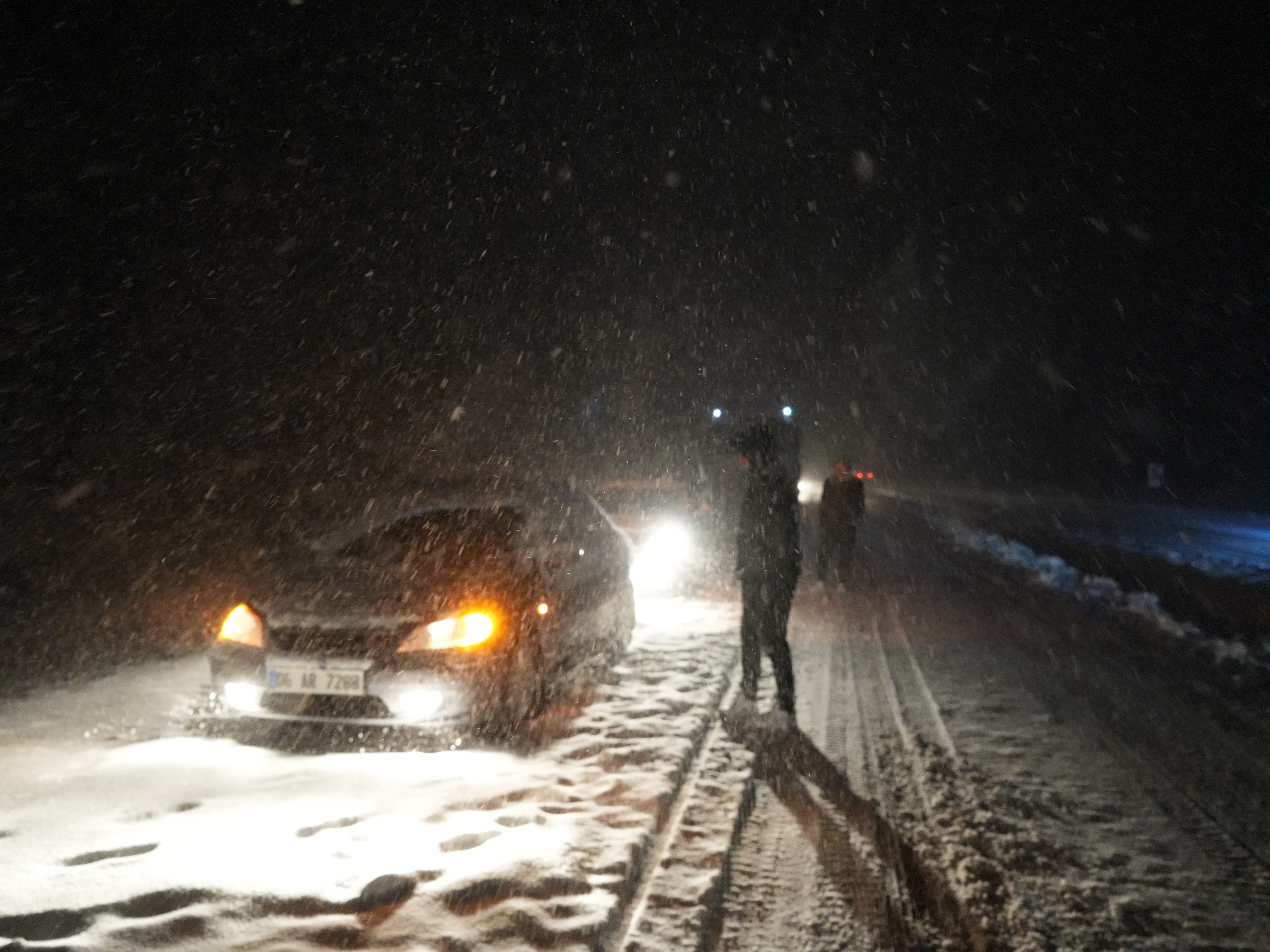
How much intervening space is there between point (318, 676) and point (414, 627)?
0.55 meters

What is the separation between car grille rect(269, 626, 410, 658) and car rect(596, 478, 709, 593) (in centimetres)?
589

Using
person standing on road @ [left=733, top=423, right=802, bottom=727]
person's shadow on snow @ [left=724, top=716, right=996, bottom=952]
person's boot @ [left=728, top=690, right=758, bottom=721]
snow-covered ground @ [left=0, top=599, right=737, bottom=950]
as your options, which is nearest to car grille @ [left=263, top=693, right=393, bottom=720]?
snow-covered ground @ [left=0, top=599, right=737, bottom=950]

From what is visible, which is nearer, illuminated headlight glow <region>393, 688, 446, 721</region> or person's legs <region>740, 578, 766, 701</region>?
illuminated headlight glow <region>393, 688, 446, 721</region>

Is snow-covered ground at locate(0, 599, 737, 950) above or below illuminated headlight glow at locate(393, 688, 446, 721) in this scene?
below

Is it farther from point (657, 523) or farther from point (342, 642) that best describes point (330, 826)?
point (657, 523)

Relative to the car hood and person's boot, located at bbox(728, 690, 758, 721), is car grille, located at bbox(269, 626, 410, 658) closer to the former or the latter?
the car hood

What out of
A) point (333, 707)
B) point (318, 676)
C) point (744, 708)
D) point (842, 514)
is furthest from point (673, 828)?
point (842, 514)

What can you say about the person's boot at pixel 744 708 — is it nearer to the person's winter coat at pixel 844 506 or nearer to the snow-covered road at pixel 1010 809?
the snow-covered road at pixel 1010 809

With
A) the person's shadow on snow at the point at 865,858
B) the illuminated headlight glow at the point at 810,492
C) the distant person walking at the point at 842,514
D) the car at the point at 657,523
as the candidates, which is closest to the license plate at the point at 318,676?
the person's shadow on snow at the point at 865,858

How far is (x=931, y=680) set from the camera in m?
6.85

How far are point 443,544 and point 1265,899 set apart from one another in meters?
4.40

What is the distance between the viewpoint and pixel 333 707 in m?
4.44

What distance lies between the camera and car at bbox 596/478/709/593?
10773 millimetres

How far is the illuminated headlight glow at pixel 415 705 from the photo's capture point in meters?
4.41
